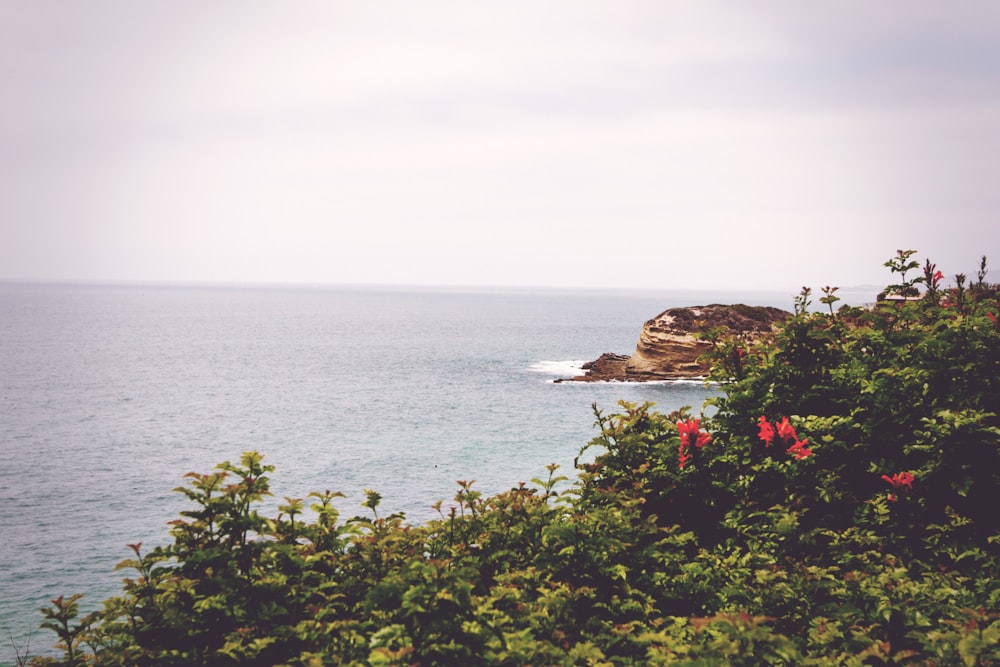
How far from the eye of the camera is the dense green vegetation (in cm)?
470

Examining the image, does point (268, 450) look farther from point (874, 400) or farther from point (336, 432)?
point (874, 400)

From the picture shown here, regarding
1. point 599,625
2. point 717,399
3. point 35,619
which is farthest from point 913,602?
point 35,619

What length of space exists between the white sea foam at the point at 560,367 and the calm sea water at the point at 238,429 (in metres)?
0.30

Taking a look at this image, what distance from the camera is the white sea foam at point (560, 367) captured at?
250ft


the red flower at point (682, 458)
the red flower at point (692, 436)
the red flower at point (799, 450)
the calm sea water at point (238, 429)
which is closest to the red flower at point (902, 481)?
the red flower at point (799, 450)

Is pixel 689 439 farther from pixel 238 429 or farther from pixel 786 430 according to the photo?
pixel 238 429

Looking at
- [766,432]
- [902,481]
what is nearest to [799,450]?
[766,432]

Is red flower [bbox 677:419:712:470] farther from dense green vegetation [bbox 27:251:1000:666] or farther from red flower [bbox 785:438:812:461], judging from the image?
red flower [bbox 785:438:812:461]

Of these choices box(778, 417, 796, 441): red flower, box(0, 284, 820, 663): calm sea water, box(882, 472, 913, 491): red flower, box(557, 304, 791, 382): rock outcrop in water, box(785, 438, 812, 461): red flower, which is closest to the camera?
box(882, 472, 913, 491): red flower

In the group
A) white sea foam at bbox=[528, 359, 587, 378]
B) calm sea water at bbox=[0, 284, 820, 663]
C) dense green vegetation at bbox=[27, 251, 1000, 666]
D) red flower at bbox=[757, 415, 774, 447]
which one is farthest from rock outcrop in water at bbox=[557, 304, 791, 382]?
red flower at bbox=[757, 415, 774, 447]

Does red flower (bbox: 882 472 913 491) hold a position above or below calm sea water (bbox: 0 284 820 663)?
above

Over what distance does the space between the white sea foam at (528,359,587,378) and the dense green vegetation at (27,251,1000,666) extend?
65.0 metres

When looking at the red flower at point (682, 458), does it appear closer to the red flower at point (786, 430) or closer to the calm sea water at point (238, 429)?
the red flower at point (786, 430)

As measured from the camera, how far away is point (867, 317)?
8.55 m
